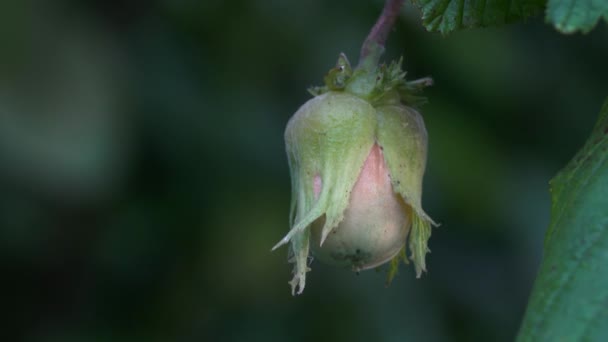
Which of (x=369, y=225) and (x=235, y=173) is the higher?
(x=369, y=225)

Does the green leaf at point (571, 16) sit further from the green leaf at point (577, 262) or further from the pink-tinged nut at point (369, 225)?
the pink-tinged nut at point (369, 225)

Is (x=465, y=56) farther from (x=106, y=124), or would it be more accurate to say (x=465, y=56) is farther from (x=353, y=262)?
(x=353, y=262)

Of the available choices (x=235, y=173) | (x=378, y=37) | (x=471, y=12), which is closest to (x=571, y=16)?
(x=471, y=12)

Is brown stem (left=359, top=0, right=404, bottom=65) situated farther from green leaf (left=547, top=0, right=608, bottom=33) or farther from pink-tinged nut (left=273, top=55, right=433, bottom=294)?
green leaf (left=547, top=0, right=608, bottom=33)

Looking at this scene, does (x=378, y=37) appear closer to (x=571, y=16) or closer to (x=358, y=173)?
(x=358, y=173)

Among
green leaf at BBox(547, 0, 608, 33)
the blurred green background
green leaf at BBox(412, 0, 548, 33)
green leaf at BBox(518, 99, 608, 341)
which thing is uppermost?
green leaf at BBox(547, 0, 608, 33)

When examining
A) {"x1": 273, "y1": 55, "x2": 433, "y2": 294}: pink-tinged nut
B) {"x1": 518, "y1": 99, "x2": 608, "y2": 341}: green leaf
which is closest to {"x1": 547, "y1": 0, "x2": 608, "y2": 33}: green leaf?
{"x1": 518, "y1": 99, "x2": 608, "y2": 341}: green leaf

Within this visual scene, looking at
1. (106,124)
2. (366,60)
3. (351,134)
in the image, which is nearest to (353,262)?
(351,134)
